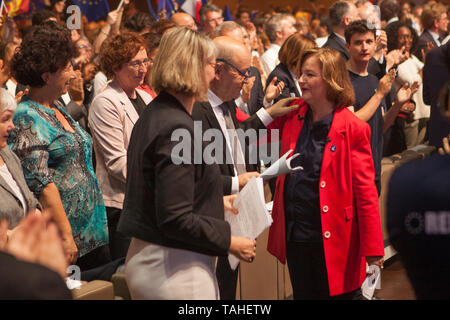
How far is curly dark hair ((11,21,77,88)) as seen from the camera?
3.00 m

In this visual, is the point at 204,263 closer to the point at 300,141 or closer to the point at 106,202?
the point at 300,141

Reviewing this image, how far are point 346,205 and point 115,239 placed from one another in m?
1.28

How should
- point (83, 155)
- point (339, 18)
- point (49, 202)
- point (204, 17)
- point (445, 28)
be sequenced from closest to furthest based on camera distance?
point (49, 202) < point (83, 155) < point (339, 18) < point (204, 17) < point (445, 28)

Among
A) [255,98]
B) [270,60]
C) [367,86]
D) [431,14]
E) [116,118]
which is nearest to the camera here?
[116,118]

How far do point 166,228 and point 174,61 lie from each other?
583 mm

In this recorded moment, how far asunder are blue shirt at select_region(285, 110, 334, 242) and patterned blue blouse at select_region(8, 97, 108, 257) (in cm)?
94

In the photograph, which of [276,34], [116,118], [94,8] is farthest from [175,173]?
[94,8]

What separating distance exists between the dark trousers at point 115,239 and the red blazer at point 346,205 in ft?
3.00

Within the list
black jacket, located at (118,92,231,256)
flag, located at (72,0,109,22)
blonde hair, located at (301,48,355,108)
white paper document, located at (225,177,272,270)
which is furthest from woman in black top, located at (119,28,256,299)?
flag, located at (72,0,109,22)

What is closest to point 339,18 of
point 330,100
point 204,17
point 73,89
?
point 204,17

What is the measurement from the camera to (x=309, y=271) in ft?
10.2

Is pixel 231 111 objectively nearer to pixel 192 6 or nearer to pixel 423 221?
pixel 423 221

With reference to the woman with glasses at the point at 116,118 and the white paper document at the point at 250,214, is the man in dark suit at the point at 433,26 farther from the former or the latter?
the white paper document at the point at 250,214

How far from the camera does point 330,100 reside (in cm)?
314
